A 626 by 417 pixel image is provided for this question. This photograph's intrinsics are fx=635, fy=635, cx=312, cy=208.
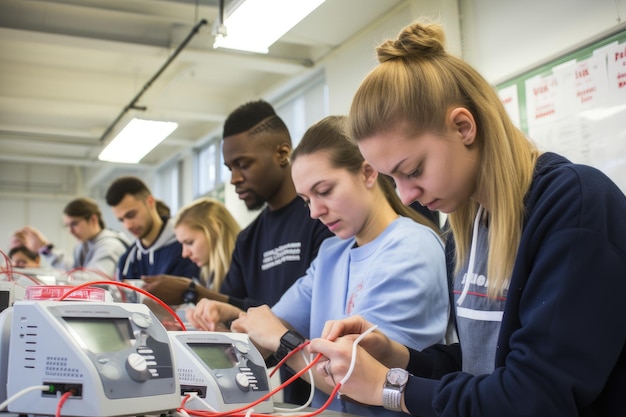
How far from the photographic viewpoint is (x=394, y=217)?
1482 millimetres

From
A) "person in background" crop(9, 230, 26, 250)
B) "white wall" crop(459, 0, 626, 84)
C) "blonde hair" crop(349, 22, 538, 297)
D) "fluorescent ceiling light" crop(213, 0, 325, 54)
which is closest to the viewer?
"blonde hair" crop(349, 22, 538, 297)

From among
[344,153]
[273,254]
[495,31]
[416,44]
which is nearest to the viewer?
[416,44]

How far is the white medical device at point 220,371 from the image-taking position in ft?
3.31

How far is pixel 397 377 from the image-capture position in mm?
963

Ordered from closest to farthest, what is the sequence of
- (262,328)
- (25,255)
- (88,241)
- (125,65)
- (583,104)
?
1. (262,328)
2. (583,104)
3. (88,241)
4. (25,255)
5. (125,65)

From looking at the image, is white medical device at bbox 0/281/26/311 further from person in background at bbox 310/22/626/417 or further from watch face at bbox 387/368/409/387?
watch face at bbox 387/368/409/387

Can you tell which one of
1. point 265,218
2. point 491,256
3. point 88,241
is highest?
point 88,241

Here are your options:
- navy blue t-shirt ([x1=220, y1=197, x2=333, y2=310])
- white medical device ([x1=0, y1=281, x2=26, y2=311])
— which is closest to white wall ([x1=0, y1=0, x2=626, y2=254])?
navy blue t-shirt ([x1=220, y1=197, x2=333, y2=310])

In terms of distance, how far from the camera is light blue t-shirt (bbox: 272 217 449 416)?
1.23m

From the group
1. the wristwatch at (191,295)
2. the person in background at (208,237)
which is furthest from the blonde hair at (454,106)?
the person in background at (208,237)

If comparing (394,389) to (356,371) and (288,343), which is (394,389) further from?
(288,343)

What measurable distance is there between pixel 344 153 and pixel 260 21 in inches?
64.5

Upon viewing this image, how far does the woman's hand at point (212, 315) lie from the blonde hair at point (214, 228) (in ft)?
3.56

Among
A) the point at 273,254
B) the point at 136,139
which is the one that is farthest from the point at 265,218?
the point at 136,139
